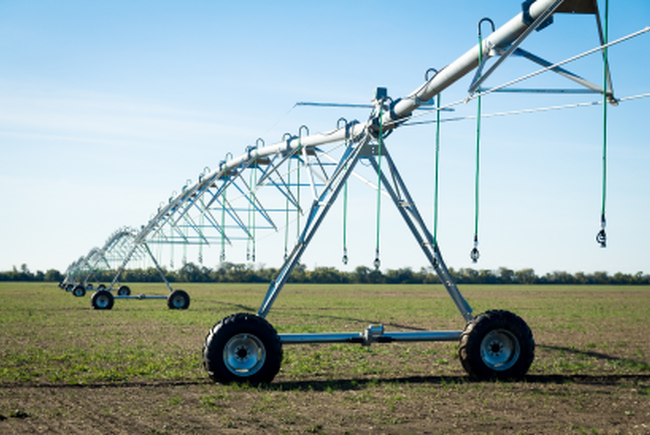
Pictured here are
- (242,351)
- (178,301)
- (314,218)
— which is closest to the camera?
(242,351)

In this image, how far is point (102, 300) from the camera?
31359mm

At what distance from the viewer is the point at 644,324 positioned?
24109mm

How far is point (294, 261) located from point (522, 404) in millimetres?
5815

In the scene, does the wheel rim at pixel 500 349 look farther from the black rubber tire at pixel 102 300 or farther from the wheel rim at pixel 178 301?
the black rubber tire at pixel 102 300

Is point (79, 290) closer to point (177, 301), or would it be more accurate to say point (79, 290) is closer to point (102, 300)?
point (102, 300)

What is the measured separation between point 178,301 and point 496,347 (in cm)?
2299

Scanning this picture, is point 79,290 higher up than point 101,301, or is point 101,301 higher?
point 101,301

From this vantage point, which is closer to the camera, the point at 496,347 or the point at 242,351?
the point at 242,351

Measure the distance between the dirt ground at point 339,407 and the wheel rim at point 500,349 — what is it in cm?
48

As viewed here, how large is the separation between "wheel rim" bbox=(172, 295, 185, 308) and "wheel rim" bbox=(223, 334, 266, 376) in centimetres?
2200

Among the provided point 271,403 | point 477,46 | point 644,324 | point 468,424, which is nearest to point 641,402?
point 468,424

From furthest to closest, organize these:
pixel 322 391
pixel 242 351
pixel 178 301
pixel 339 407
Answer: pixel 178 301 < pixel 242 351 < pixel 322 391 < pixel 339 407

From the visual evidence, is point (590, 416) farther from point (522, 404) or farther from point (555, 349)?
point (555, 349)

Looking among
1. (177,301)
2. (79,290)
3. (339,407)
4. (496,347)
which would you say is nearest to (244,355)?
(339,407)
